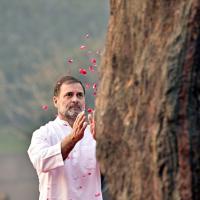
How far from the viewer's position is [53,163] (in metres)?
10.4

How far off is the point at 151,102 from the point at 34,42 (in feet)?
120

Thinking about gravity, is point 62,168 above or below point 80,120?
below

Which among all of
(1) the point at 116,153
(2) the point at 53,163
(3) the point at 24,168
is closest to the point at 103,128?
(1) the point at 116,153

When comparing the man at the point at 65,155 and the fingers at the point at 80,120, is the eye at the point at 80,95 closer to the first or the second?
the man at the point at 65,155

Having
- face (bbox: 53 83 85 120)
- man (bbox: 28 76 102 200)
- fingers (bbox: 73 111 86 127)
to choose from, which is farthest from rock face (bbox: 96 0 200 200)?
face (bbox: 53 83 85 120)

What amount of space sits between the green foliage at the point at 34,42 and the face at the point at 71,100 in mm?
21305

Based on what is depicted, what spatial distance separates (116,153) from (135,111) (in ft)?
0.92

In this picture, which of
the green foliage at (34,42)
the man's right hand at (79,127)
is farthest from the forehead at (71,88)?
the green foliage at (34,42)

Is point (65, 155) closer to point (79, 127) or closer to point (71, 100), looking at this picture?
point (79, 127)

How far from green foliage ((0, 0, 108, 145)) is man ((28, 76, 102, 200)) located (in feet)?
69.9

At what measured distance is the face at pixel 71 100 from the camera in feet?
35.6

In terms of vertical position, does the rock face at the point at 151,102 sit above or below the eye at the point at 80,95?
below

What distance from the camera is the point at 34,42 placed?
43.7m

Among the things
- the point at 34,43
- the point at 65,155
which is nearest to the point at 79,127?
the point at 65,155
